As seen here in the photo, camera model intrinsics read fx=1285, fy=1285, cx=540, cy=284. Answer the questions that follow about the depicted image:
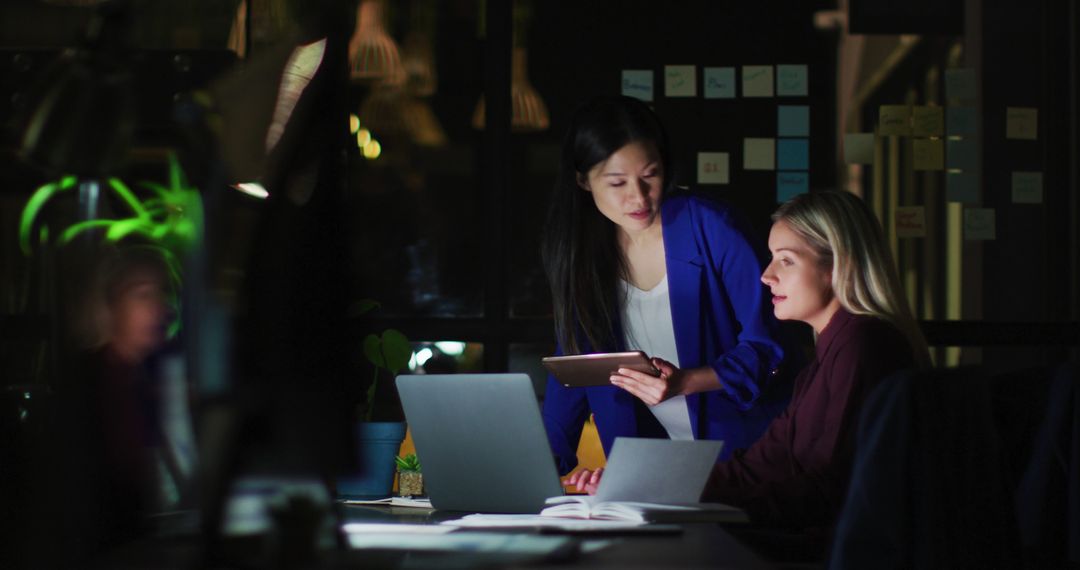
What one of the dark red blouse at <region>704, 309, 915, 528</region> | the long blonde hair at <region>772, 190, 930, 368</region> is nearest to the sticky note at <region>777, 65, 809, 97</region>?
the long blonde hair at <region>772, 190, 930, 368</region>

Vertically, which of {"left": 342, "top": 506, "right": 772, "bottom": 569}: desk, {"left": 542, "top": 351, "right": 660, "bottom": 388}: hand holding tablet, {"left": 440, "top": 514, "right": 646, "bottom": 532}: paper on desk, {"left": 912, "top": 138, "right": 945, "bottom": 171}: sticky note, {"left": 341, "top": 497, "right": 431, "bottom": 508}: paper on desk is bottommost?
{"left": 341, "top": 497, "right": 431, "bottom": 508}: paper on desk

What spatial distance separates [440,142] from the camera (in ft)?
15.1

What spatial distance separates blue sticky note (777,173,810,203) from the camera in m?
4.47

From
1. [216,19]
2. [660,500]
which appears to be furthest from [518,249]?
[660,500]

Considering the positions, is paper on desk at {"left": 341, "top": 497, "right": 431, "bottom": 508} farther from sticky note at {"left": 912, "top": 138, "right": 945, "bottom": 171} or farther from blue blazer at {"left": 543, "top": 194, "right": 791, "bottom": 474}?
sticky note at {"left": 912, "top": 138, "right": 945, "bottom": 171}

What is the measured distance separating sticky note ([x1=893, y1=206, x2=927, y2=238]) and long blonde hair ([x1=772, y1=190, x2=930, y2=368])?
2.18m

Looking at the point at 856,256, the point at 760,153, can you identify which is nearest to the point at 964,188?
the point at 760,153

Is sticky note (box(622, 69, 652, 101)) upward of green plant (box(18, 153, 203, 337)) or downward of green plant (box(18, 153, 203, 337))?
upward

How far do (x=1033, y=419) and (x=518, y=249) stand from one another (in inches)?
111

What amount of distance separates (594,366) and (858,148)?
7.72ft

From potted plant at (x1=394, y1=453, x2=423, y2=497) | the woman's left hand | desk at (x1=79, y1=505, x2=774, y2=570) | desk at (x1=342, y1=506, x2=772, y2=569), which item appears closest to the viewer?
desk at (x1=79, y1=505, x2=774, y2=570)

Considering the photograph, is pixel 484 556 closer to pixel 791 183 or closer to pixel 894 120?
pixel 791 183

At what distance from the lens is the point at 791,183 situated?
448cm

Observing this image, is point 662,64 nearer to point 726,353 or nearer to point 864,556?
point 726,353
